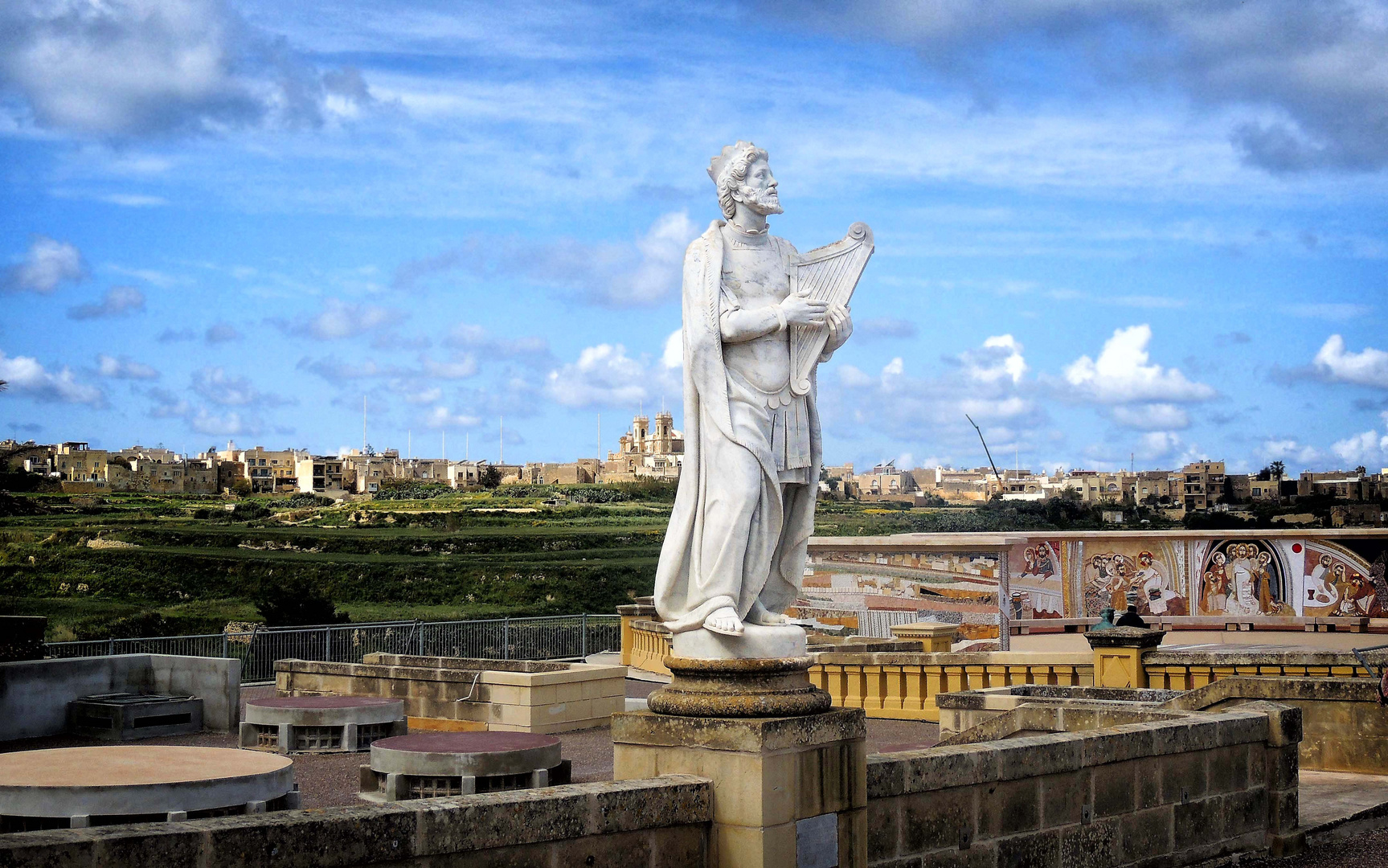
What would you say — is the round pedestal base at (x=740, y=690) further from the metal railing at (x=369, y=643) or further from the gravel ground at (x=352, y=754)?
the metal railing at (x=369, y=643)

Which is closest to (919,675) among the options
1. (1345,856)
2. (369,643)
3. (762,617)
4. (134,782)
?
(1345,856)

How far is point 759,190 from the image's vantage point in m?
6.28

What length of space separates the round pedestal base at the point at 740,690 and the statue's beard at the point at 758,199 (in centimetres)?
204

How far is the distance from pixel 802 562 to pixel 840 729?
0.83m

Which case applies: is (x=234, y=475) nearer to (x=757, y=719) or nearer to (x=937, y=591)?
(x=937, y=591)

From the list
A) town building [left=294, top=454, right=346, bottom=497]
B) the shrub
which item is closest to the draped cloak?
the shrub

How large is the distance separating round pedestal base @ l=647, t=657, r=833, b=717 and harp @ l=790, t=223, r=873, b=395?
130 cm

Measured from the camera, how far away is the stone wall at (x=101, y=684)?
1593 centimetres

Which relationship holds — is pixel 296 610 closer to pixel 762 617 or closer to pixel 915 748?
pixel 915 748

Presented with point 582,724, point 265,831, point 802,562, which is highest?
point 802,562

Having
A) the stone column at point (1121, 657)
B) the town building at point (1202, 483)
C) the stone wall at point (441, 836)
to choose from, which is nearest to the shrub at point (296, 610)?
the stone column at point (1121, 657)

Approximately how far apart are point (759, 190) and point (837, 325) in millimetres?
715

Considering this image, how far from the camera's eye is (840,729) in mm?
6000

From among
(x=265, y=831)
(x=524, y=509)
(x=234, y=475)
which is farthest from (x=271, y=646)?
(x=234, y=475)
